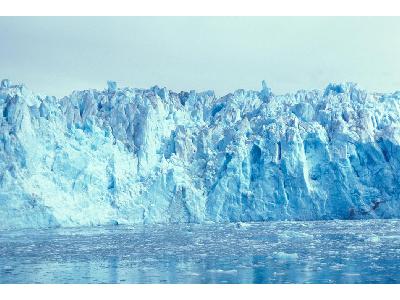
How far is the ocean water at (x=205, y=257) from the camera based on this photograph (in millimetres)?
7660

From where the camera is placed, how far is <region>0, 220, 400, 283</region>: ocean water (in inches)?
302

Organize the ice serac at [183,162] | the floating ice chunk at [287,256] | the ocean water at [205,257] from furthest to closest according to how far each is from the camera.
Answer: the ice serac at [183,162], the floating ice chunk at [287,256], the ocean water at [205,257]

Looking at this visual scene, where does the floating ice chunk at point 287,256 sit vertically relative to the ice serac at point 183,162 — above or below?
below

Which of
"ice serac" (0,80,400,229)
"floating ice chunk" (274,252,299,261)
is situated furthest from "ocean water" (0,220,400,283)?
"ice serac" (0,80,400,229)

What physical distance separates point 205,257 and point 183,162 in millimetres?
10042

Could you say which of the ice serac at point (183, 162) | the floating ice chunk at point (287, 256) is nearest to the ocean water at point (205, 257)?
the floating ice chunk at point (287, 256)

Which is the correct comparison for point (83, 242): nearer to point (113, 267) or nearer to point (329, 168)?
point (113, 267)

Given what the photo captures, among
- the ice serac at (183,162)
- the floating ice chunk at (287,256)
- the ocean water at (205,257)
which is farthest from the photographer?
the ice serac at (183,162)

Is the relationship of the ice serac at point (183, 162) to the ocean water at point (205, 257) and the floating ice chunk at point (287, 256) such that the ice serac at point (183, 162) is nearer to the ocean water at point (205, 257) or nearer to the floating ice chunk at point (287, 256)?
the ocean water at point (205, 257)

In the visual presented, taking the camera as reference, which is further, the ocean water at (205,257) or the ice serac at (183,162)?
the ice serac at (183,162)

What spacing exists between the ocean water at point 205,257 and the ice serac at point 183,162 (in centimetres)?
284

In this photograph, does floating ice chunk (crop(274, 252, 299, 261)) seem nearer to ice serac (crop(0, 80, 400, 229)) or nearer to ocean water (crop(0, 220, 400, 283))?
ocean water (crop(0, 220, 400, 283))

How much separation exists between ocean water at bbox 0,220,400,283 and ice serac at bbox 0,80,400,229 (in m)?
2.84
